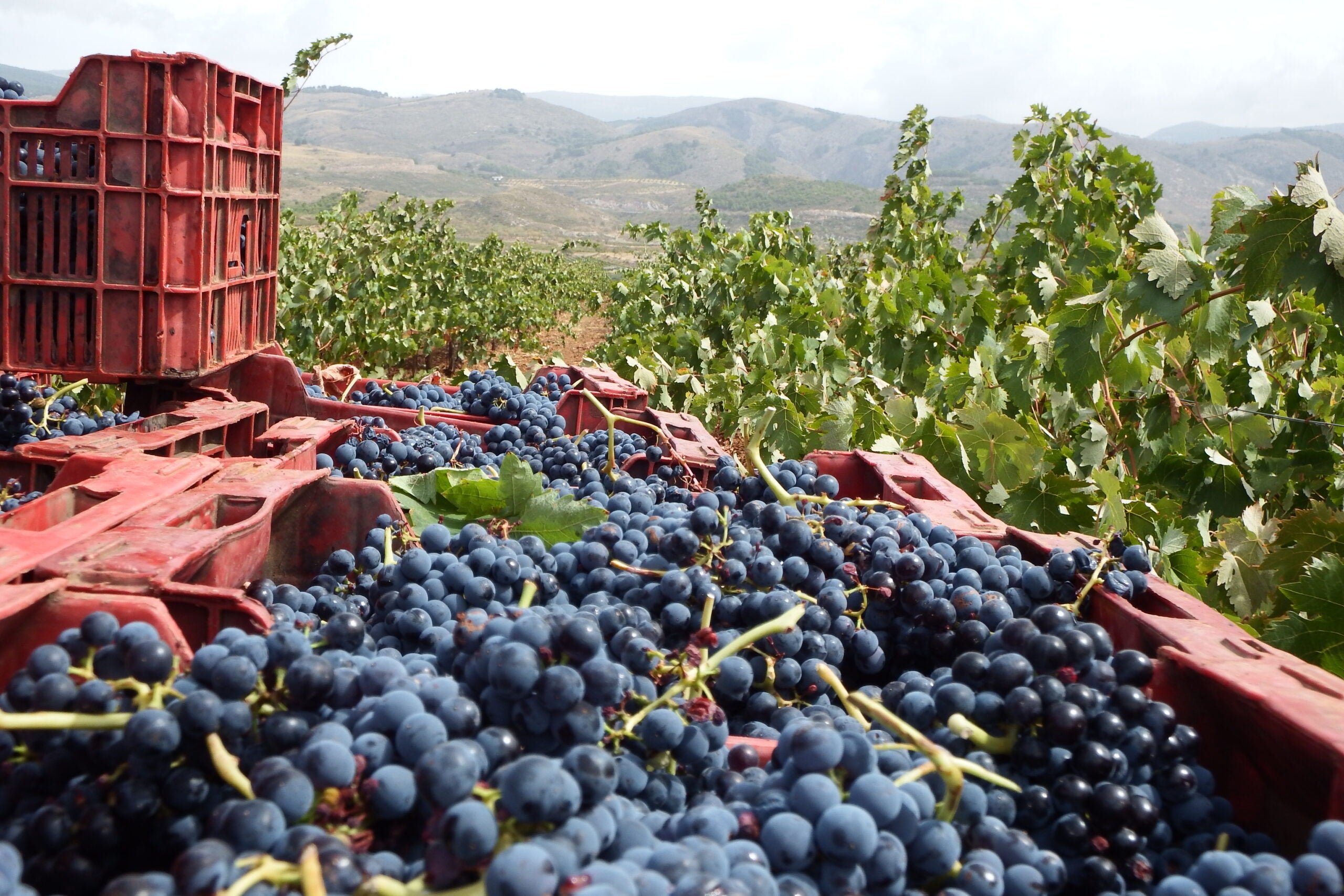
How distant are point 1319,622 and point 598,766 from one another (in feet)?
7.01

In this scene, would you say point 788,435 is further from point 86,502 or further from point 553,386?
point 86,502

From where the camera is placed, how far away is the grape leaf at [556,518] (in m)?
2.39

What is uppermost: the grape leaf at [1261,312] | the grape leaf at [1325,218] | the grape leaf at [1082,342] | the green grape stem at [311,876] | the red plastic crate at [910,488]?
the grape leaf at [1325,218]

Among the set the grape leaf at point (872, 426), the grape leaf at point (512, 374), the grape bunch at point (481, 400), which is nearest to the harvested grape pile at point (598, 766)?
the grape bunch at point (481, 400)

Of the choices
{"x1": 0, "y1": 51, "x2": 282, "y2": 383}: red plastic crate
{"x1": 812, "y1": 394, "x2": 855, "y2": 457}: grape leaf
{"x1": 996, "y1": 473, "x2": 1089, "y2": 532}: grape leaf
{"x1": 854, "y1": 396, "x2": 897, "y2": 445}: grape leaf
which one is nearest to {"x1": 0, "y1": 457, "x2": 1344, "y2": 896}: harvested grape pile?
{"x1": 996, "y1": 473, "x2": 1089, "y2": 532}: grape leaf

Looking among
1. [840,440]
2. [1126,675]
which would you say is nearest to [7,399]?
[840,440]

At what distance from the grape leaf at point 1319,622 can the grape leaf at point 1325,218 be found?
88 cm

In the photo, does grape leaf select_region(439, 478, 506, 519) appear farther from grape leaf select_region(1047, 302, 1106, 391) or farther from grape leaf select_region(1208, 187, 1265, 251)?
grape leaf select_region(1208, 187, 1265, 251)

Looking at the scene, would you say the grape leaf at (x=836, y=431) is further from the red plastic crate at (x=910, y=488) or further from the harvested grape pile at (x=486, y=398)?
the harvested grape pile at (x=486, y=398)

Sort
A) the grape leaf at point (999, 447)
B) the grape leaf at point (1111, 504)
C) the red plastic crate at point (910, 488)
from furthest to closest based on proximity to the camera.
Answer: the grape leaf at point (999, 447) → the grape leaf at point (1111, 504) → the red plastic crate at point (910, 488)

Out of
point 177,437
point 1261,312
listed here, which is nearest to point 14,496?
point 177,437

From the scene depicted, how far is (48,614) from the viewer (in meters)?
1.53

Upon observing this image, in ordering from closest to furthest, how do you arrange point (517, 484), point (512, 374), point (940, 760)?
1. point (940, 760)
2. point (517, 484)
3. point (512, 374)

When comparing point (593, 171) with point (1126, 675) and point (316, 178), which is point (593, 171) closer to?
point (316, 178)
